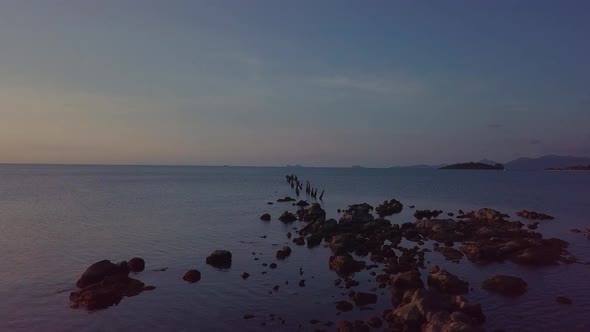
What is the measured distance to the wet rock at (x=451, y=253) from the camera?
103 feet

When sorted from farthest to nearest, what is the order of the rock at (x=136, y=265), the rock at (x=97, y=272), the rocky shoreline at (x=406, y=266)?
the rock at (x=136, y=265), the rock at (x=97, y=272), the rocky shoreline at (x=406, y=266)

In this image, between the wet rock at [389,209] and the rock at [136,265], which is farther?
the wet rock at [389,209]

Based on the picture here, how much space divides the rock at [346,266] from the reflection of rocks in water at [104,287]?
39.7 feet

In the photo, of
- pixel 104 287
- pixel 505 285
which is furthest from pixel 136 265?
pixel 505 285

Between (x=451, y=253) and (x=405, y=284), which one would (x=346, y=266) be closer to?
(x=405, y=284)

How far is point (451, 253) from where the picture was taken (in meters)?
32.5

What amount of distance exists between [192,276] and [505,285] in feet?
62.3

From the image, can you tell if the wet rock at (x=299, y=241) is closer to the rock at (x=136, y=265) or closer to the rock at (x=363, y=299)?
the rock at (x=136, y=265)

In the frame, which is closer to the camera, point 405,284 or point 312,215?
point 405,284

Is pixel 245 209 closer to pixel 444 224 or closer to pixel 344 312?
pixel 444 224

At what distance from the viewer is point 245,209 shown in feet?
213

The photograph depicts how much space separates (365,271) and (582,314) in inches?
475

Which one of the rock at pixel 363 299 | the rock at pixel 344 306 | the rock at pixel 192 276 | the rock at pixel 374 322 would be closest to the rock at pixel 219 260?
the rock at pixel 192 276

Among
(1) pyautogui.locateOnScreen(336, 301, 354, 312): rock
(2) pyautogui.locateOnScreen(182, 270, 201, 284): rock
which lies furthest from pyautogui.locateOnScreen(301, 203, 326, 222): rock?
(1) pyautogui.locateOnScreen(336, 301, 354, 312): rock
